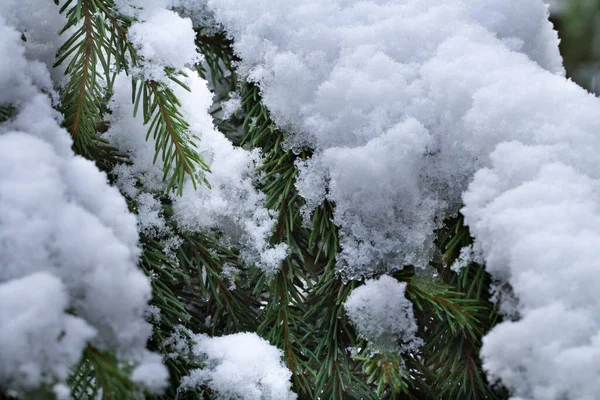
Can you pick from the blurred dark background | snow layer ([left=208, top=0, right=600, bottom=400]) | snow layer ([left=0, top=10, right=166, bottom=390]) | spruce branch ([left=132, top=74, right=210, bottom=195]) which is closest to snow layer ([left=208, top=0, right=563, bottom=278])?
snow layer ([left=208, top=0, right=600, bottom=400])

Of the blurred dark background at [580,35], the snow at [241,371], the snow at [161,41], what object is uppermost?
the blurred dark background at [580,35]

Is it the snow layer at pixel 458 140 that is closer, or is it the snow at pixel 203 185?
the snow layer at pixel 458 140

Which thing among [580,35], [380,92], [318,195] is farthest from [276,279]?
[580,35]

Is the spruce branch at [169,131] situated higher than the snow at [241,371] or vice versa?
the spruce branch at [169,131]

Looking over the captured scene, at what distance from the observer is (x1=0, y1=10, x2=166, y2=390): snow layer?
358mm

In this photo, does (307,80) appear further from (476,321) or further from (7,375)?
(7,375)

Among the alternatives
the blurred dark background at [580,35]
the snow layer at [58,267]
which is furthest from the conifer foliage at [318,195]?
the blurred dark background at [580,35]

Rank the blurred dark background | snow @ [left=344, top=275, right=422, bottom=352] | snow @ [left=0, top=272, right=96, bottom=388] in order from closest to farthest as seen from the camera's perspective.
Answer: snow @ [left=0, top=272, right=96, bottom=388] → snow @ [left=344, top=275, right=422, bottom=352] → the blurred dark background

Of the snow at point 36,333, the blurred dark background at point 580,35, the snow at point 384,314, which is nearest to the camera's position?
the snow at point 36,333

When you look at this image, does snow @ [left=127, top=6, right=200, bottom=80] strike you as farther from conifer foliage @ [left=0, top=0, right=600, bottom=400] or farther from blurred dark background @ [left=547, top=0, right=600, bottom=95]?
blurred dark background @ [left=547, top=0, right=600, bottom=95]

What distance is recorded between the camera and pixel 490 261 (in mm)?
504

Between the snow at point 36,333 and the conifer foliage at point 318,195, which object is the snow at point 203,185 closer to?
the conifer foliage at point 318,195

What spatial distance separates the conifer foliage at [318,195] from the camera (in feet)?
1.42

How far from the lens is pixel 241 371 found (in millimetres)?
569
